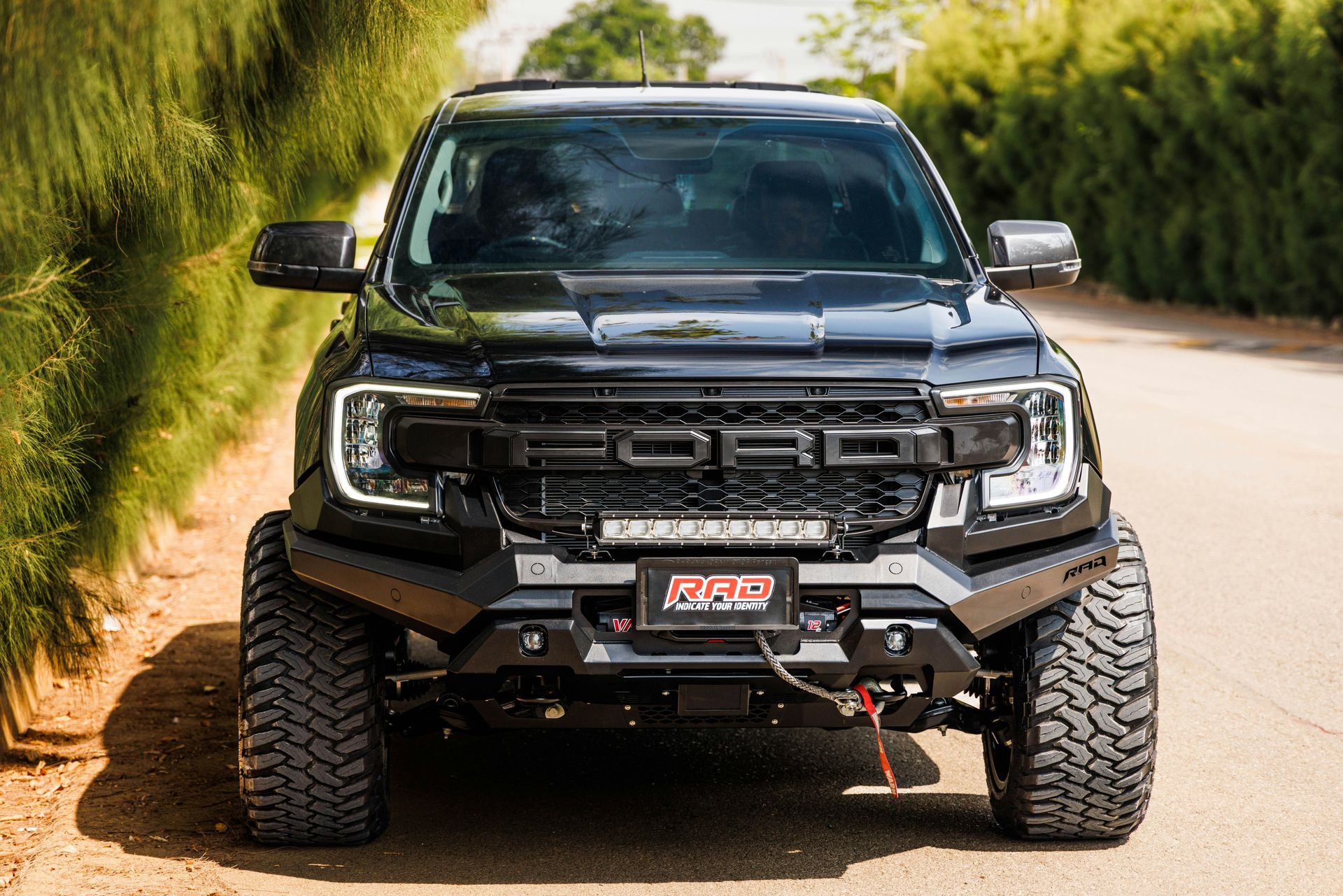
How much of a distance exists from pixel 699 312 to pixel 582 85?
2104mm

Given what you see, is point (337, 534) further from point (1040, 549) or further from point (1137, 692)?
point (1137, 692)

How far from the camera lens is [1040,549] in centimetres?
382

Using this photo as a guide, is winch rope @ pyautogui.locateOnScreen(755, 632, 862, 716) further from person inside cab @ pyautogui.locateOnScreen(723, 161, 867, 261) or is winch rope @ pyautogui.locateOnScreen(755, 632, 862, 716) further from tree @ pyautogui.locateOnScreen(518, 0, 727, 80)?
tree @ pyautogui.locateOnScreen(518, 0, 727, 80)

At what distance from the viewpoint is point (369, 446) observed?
12.3ft

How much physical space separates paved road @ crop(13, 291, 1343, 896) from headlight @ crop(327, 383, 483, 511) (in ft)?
3.06

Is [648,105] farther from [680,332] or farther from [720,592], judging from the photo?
[720,592]

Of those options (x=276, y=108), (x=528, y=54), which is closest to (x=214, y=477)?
(x=276, y=108)

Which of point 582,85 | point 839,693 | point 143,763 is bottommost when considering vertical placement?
point 143,763

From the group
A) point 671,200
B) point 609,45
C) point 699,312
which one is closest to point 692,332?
point 699,312

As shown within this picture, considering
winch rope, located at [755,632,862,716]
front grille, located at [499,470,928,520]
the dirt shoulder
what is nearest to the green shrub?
the dirt shoulder

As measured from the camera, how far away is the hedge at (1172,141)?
64.7 feet

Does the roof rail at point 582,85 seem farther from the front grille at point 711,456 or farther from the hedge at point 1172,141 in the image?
the hedge at point 1172,141

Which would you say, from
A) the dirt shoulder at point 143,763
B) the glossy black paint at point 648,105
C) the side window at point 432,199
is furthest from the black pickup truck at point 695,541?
the glossy black paint at point 648,105

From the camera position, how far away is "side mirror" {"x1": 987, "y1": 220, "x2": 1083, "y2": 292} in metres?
4.88
